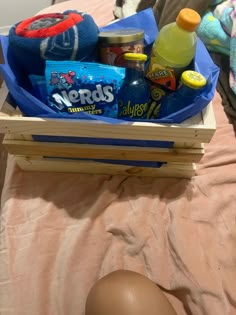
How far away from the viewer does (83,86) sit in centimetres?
54

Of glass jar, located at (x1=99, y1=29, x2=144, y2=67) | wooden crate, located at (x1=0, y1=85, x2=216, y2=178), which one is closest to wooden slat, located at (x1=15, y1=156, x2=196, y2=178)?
wooden crate, located at (x1=0, y1=85, x2=216, y2=178)

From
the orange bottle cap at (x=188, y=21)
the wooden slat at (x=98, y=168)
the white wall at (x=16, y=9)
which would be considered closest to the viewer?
the orange bottle cap at (x=188, y=21)

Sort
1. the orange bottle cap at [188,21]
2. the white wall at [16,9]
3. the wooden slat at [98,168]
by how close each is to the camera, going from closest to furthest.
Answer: the orange bottle cap at [188,21] < the wooden slat at [98,168] < the white wall at [16,9]

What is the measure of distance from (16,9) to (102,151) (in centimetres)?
116

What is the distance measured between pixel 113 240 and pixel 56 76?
1.08 ft

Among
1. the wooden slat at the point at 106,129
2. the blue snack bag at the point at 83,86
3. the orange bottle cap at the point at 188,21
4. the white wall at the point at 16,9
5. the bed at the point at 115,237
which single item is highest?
the orange bottle cap at the point at 188,21

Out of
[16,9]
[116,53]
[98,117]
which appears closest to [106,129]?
[98,117]

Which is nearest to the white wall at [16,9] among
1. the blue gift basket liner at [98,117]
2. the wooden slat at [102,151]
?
the blue gift basket liner at [98,117]

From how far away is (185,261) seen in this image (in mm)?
577

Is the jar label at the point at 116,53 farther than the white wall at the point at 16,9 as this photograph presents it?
No

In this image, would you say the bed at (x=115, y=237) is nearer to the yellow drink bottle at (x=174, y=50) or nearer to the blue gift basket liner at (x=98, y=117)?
the blue gift basket liner at (x=98, y=117)

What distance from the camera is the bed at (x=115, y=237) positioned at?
554mm

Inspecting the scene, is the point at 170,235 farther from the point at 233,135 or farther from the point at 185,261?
the point at 233,135

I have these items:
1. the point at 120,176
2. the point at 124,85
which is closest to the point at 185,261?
the point at 120,176
